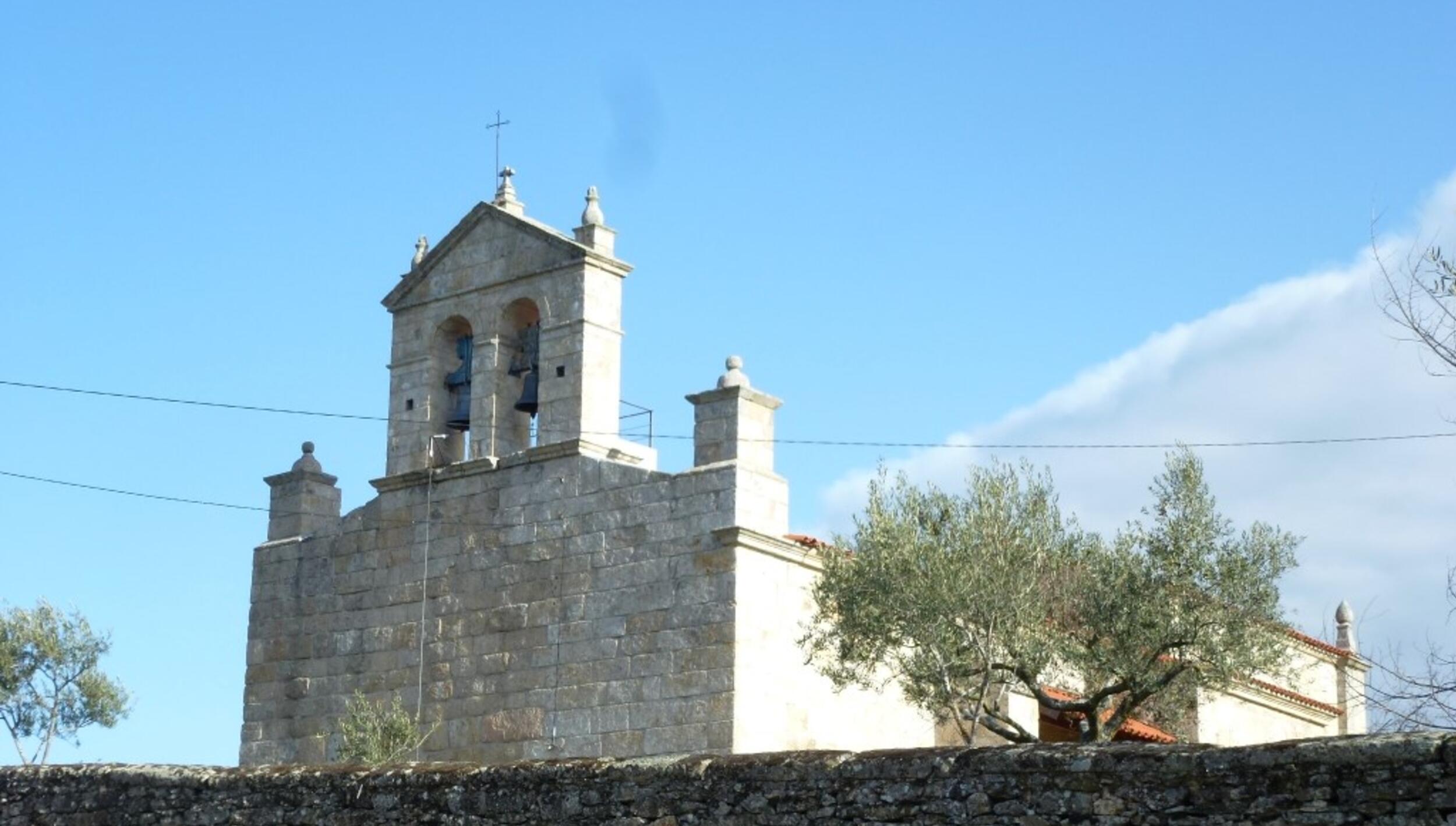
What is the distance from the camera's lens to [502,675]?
22844 mm

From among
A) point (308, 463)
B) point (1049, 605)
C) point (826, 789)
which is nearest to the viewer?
point (826, 789)

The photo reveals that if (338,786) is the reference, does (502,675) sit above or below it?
above

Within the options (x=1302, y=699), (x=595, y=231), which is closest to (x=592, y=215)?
(x=595, y=231)

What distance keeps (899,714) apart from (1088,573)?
3.53 metres

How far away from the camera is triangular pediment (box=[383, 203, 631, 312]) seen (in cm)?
2312

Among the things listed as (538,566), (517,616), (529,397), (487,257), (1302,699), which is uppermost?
(487,257)

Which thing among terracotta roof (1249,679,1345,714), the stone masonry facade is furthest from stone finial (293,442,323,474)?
terracotta roof (1249,679,1345,714)

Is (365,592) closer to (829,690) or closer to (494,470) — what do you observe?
(494,470)

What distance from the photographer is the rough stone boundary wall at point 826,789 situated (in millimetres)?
8375

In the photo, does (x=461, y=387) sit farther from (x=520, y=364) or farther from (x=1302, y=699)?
(x=1302, y=699)

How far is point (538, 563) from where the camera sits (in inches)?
901

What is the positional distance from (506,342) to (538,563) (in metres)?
2.53

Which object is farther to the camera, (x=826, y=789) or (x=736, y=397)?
(x=736, y=397)

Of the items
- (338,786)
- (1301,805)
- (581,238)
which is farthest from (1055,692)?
(1301,805)
